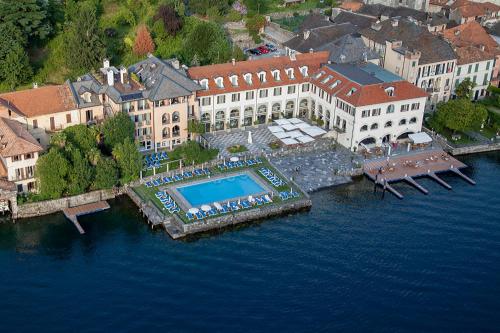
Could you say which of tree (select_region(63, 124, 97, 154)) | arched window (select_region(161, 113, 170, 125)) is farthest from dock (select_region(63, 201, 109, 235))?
arched window (select_region(161, 113, 170, 125))

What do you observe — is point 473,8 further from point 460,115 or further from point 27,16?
point 27,16

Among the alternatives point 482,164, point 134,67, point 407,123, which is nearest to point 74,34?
point 134,67

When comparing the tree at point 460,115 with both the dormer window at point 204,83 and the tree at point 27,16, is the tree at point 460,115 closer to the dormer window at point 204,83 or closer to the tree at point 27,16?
Answer: the dormer window at point 204,83

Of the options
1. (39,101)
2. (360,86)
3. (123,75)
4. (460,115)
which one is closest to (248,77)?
(360,86)

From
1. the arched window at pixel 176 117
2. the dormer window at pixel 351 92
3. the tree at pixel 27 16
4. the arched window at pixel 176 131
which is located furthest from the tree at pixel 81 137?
Result: the dormer window at pixel 351 92

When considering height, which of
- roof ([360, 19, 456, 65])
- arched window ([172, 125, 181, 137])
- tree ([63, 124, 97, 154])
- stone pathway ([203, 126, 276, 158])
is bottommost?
stone pathway ([203, 126, 276, 158])

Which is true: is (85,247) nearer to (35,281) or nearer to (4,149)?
(35,281)

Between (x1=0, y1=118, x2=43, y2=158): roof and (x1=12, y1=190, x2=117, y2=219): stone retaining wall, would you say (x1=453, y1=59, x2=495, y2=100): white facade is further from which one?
(x1=0, y1=118, x2=43, y2=158): roof
